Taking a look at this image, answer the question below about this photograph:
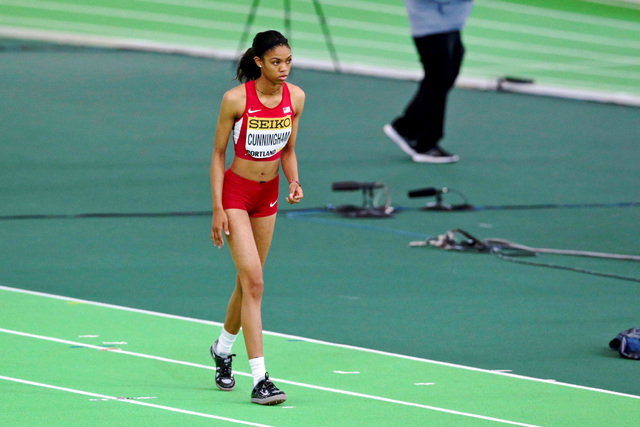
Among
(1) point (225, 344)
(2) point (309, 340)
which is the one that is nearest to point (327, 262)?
(2) point (309, 340)

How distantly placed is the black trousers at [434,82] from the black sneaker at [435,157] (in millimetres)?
65

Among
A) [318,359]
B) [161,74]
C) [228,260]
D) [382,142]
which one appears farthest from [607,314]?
[161,74]

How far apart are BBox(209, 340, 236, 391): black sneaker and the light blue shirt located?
26.4 ft

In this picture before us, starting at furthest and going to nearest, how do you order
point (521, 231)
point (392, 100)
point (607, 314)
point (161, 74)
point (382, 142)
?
point (161, 74) < point (392, 100) < point (382, 142) < point (521, 231) < point (607, 314)

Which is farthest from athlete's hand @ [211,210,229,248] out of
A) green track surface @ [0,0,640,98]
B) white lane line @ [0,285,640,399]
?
green track surface @ [0,0,640,98]

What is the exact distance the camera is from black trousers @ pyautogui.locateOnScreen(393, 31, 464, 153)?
13.8m

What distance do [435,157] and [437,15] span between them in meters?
1.68

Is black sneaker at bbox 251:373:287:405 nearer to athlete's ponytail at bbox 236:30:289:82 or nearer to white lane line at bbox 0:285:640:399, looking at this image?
white lane line at bbox 0:285:640:399

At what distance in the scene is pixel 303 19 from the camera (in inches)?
1013

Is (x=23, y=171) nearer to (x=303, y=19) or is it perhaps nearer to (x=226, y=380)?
(x=226, y=380)

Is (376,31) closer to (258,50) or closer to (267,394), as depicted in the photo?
(258,50)

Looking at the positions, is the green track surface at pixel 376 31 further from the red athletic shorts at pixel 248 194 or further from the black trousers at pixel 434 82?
the red athletic shorts at pixel 248 194

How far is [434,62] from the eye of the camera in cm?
1392

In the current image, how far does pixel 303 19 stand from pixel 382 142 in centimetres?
1050
